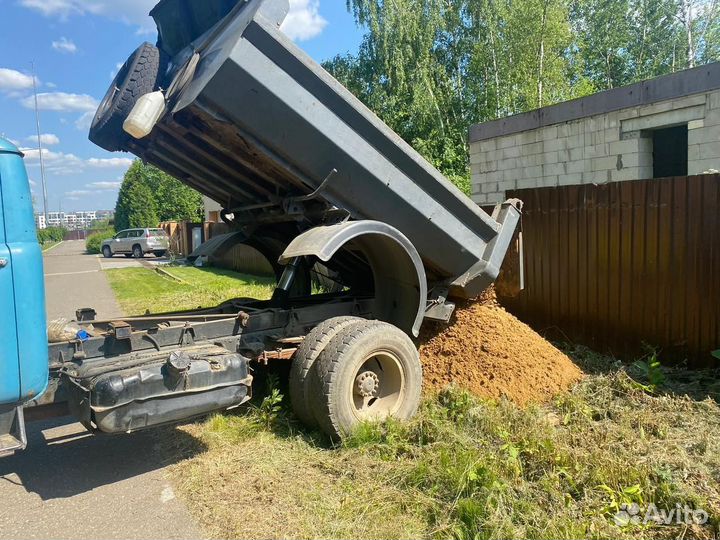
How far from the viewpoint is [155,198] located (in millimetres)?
53469

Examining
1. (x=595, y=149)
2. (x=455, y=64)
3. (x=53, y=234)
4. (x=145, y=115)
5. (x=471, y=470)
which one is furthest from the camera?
(x=53, y=234)

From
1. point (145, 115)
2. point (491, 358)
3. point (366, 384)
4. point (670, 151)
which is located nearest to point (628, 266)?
point (491, 358)

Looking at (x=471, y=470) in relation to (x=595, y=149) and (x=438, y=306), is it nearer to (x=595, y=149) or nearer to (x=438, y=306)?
(x=438, y=306)

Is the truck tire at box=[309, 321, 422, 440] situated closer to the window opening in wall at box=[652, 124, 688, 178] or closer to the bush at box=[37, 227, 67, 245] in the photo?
the window opening in wall at box=[652, 124, 688, 178]

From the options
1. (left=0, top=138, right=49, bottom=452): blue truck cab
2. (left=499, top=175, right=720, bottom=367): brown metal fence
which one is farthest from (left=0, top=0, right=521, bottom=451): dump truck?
(left=499, top=175, right=720, bottom=367): brown metal fence

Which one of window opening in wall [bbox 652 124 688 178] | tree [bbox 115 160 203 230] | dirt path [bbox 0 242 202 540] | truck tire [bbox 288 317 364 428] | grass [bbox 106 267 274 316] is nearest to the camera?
dirt path [bbox 0 242 202 540]

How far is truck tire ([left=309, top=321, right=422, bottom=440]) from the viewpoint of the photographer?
3.98 m

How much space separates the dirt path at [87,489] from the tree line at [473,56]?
19.5 m

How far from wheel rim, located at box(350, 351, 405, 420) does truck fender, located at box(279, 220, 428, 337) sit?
1.51 feet

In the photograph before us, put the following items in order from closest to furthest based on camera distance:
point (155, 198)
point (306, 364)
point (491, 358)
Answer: point (306, 364) → point (491, 358) → point (155, 198)

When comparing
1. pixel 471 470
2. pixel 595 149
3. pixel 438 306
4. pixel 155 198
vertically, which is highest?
pixel 155 198

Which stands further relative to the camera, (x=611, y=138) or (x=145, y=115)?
(x=611, y=138)

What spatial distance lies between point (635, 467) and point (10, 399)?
3631 mm

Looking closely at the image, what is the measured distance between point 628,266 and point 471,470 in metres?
3.33
